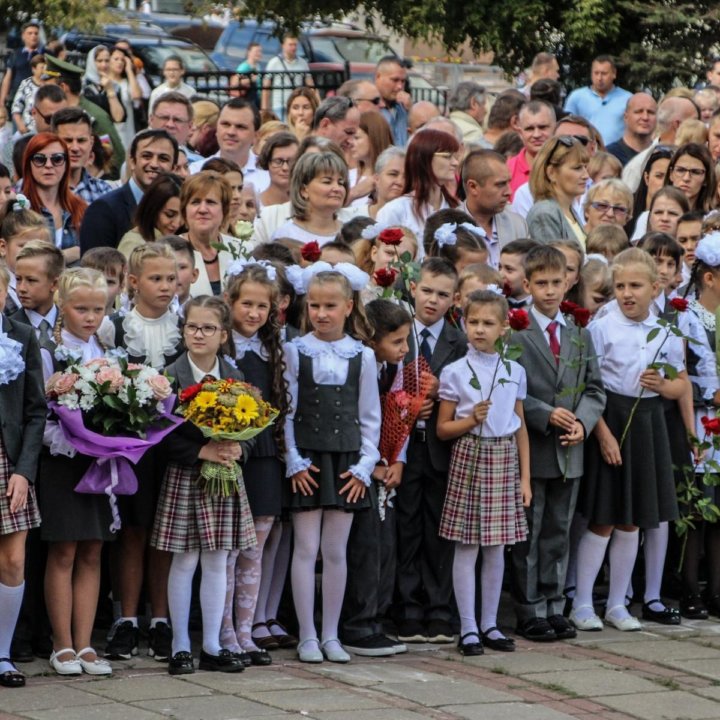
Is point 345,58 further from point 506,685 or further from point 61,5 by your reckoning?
point 506,685

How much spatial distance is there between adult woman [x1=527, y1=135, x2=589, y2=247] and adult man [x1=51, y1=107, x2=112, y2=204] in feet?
8.85

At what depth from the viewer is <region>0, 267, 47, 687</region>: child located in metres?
7.61

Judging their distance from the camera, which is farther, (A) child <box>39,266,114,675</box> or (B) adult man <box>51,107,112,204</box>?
(B) adult man <box>51,107,112,204</box>

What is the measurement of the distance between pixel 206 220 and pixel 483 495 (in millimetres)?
2181

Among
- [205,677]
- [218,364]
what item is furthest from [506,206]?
[205,677]

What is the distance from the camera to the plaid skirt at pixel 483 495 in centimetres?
875

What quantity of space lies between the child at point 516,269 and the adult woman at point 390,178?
1.49 m

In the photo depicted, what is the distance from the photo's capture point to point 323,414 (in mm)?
8430

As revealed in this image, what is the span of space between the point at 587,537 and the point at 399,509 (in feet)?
3.65

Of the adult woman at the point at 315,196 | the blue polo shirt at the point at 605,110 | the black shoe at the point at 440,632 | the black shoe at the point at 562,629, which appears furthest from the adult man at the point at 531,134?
the black shoe at the point at 440,632

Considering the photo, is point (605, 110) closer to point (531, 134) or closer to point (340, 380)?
point (531, 134)

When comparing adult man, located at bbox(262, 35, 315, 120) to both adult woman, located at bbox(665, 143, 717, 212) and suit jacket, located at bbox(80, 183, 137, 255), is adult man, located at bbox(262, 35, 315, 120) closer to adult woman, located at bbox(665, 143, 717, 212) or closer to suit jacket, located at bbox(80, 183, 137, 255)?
adult woman, located at bbox(665, 143, 717, 212)

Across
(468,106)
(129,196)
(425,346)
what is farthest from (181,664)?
(468,106)

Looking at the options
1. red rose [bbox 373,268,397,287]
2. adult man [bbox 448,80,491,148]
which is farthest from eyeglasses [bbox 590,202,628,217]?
adult man [bbox 448,80,491,148]
